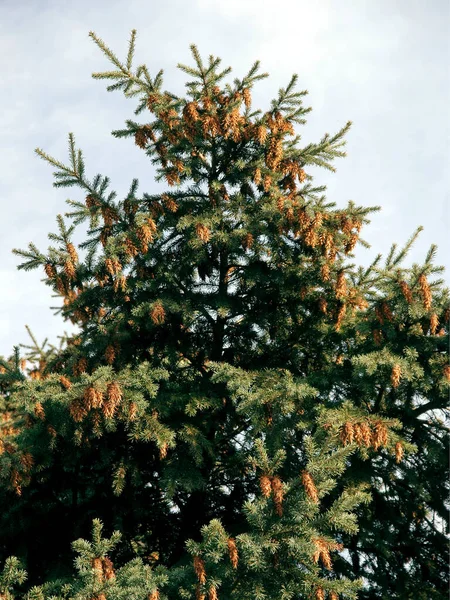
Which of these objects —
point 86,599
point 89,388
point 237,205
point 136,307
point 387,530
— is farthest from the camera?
point 237,205

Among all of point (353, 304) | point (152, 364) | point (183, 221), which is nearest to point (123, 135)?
point (183, 221)

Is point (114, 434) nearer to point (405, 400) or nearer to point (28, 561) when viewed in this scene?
point (28, 561)

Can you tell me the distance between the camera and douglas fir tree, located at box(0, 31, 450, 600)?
5.36 m

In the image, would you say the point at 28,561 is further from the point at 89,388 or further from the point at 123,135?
the point at 123,135

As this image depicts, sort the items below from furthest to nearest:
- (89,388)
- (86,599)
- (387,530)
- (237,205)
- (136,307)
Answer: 1. (237,205)
2. (136,307)
3. (387,530)
4. (89,388)
5. (86,599)

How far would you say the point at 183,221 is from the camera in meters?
7.16

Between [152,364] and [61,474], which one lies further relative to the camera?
[152,364]

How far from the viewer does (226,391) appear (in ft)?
24.2

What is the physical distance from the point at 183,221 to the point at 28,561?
4353 millimetres

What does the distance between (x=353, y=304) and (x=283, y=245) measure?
1.13m

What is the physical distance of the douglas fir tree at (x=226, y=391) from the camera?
5359 mm

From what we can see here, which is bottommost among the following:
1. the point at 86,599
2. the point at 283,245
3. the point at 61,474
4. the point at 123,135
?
the point at 86,599

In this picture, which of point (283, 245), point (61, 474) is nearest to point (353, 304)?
point (283, 245)

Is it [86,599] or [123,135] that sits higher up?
[123,135]
